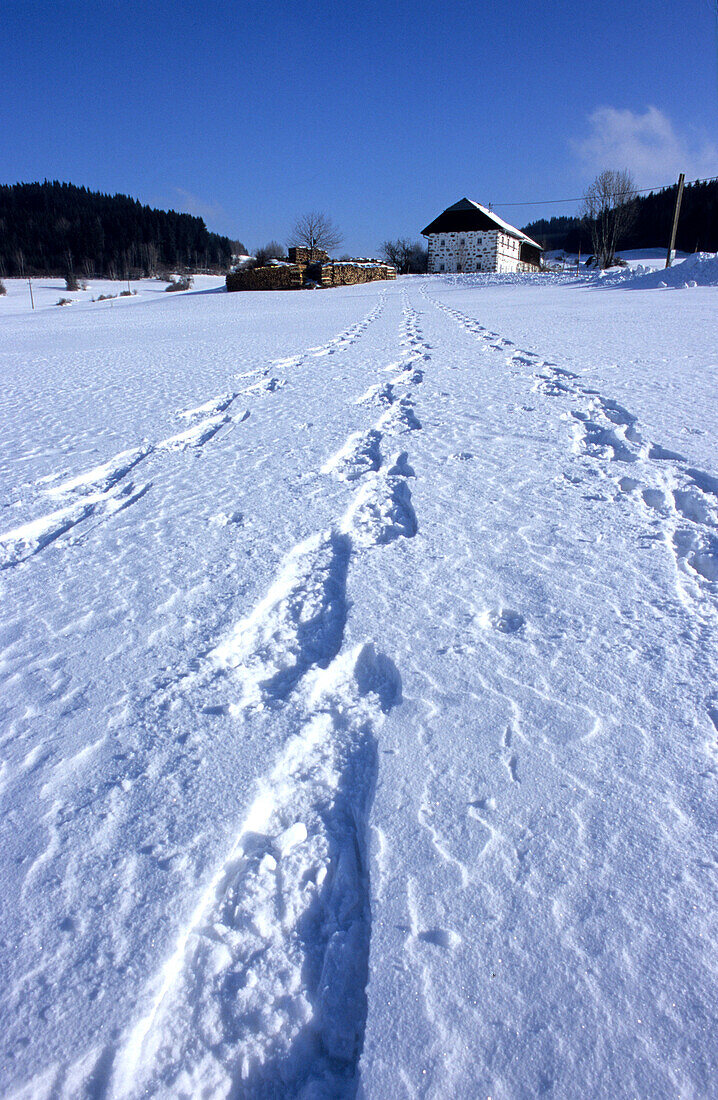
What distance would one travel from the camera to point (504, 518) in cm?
304

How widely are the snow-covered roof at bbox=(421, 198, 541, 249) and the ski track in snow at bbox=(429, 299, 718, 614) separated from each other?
48704 mm

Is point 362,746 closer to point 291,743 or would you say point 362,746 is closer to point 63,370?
point 291,743

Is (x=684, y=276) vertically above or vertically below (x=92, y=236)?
below

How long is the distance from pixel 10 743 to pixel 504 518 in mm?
2380

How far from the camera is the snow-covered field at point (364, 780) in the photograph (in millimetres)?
1076

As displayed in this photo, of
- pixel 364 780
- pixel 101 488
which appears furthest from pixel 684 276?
pixel 364 780

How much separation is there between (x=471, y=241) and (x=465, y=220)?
7.05ft

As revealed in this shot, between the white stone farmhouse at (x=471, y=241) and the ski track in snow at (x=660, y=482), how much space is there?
47.2 meters

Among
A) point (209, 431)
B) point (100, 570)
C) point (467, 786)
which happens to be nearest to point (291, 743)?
point (467, 786)

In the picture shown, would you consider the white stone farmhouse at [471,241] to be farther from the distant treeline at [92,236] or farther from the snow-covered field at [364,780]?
the snow-covered field at [364,780]

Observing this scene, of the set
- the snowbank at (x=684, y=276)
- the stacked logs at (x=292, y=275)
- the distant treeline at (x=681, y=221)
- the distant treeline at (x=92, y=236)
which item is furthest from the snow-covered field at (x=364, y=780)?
the distant treeline at (x=92, y=236)

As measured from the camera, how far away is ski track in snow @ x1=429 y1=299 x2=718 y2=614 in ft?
8.19

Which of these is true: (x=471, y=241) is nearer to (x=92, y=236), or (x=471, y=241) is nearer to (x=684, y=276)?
(x=684, y=276)

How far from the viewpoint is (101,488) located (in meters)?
3.79
